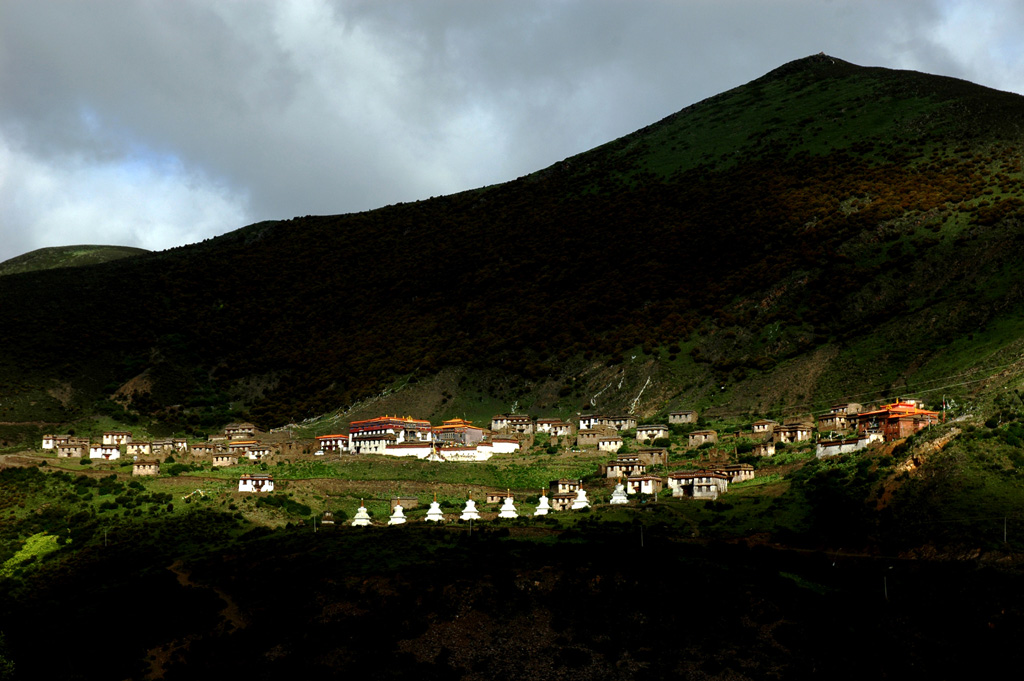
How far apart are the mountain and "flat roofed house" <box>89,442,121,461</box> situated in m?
32.8

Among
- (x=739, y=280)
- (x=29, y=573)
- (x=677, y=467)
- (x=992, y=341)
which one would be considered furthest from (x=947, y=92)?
(x=29, y=573)

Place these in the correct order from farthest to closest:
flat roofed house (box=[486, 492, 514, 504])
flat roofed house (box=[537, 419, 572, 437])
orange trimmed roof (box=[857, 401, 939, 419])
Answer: flat roofed house (box=[537, 419, 572, 437]) < flat roofed house (box=[486, 492, 514, 504]) < orange trimmed roof (box=[857, 401, 939, 419])

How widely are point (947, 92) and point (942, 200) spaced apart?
47.9 meters

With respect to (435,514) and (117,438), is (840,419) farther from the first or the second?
(117,438)

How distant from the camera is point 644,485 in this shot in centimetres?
8644

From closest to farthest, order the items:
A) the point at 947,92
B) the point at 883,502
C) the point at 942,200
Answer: the point at 883,502
the point at 942,200
the point at 947,92

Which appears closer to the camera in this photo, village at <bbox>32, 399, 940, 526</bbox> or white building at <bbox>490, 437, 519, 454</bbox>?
village at <bbox>32, 399, 940, 526</bbox>

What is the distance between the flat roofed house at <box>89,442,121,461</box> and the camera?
107 m

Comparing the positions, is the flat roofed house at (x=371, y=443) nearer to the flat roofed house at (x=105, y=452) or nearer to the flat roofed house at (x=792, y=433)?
the flat roofed house at (x=105, y=452)

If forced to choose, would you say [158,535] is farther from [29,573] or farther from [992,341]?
[992,341]

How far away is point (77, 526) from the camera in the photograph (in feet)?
271

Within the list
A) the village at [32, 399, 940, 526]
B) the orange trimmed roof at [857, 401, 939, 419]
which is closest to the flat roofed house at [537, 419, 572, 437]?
the village at [32, 399, 940, 526]

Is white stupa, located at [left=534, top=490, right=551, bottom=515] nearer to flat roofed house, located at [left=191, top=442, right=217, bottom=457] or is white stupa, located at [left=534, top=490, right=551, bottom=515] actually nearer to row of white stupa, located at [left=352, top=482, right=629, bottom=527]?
row of white stupa, located at [left=352, top=482, right=629, bottom=527]

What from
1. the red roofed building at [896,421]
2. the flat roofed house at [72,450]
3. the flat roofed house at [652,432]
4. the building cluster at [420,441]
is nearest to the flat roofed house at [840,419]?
the red roofed building at [896,421]
